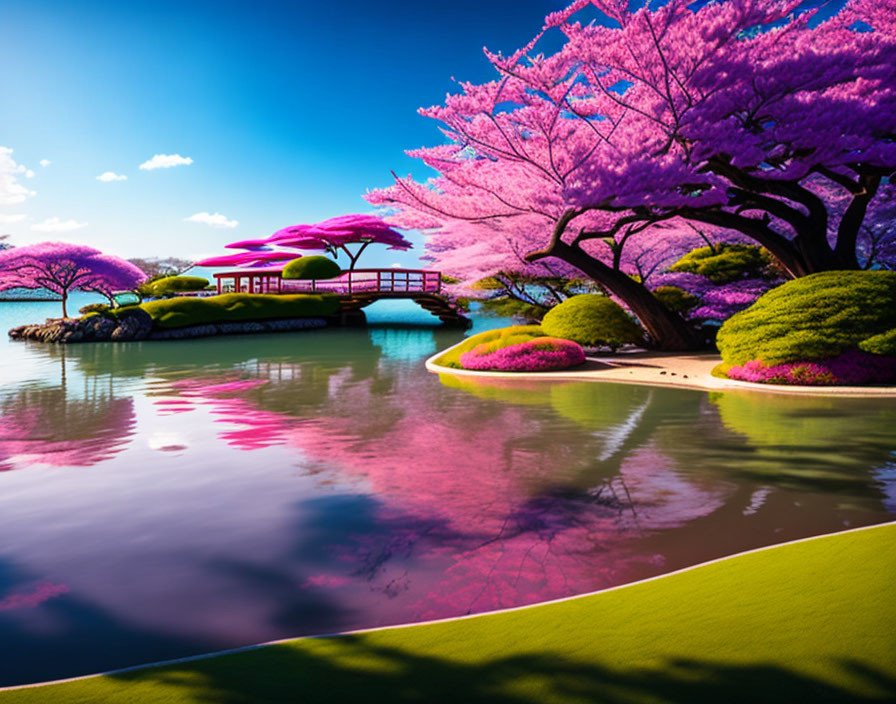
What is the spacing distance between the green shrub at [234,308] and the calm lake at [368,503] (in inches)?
626

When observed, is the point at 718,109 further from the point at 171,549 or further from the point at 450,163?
the point at 171,549

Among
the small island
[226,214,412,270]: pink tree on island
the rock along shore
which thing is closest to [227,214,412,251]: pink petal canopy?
[226,214,412,270]: pink tree on island

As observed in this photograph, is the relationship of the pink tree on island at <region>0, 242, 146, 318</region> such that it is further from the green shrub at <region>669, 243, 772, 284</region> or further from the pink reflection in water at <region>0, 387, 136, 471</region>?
the green shrub at <region>669, 243, 772, 284</region>

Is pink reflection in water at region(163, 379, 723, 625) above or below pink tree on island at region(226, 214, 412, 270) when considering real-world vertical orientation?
below

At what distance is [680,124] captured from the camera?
13953 millimetres

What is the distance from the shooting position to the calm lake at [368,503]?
3.52 m

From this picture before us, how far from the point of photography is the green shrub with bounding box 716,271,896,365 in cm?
1134

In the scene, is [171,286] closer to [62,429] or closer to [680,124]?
[62,429]

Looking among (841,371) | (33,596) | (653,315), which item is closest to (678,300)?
(653,315)

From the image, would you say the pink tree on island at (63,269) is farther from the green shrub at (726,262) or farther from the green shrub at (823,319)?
the green shrub at (823,319)

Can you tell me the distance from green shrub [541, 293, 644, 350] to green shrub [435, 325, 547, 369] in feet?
4.83

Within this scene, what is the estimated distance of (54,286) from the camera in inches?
1254

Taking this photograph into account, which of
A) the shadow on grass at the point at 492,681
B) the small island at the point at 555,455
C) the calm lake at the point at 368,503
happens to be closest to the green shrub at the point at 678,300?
the small island at the point at 555,455

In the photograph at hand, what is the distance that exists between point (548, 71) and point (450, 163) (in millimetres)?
3924
